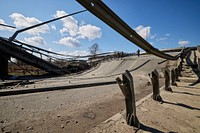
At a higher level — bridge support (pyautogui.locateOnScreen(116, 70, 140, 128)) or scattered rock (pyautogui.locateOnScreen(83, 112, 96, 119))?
bridge support (pyautogui.locateOnScreen(116, 70, 140, 128))

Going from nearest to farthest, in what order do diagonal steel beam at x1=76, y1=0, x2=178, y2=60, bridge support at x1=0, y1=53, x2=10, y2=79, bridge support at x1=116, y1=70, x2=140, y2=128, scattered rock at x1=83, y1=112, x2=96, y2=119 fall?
diagonal steel beam at x1=76, y1=0, x2=178, y2=60
bridge support at x1=116, y1=70, x2=140, y2=128
scattered rock at x1=83, y1=112, x2=96, y2=119
bridge support at x1=0, y1=53, x2=10, y2=79

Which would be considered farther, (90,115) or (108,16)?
(90,115)

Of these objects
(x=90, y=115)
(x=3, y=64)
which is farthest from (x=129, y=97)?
(x=3, y=64)

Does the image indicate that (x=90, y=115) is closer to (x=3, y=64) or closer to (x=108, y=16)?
(x=108, y=16)

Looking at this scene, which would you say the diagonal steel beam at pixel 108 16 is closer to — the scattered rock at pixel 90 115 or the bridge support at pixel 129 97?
the bridge support at pixel 129 97

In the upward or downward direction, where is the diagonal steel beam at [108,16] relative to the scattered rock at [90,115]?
upward

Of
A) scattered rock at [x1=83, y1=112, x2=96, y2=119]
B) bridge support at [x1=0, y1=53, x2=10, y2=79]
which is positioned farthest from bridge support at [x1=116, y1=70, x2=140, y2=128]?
bridge support at [x1=0, y1=53, x2=10, y2=79]

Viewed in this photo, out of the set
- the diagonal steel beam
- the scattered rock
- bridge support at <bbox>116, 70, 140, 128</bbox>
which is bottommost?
the scattered rock

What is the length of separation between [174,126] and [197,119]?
30.3 inches

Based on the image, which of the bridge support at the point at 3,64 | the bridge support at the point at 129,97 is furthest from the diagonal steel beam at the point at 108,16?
the bridge support at the point at 3,64

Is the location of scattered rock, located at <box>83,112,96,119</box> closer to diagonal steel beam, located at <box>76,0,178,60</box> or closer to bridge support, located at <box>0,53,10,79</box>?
diagonal steel beam, located at <box>76,0,178,60</box>

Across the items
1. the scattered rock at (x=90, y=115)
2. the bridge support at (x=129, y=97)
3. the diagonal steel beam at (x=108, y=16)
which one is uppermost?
the diagonal steel beam at (x=108, y=16)

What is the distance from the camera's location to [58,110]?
11.9 ft

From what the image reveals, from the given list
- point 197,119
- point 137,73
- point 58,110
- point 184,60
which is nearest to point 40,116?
point 58,110
